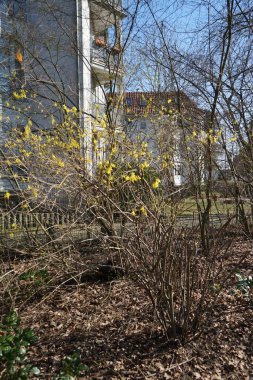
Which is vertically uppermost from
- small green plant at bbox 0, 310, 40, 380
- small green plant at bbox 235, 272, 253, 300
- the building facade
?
the building facade

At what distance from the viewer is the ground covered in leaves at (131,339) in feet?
10.7

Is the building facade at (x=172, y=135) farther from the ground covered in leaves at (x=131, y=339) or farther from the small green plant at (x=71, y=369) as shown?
the small green plant at (x=71, y=369)

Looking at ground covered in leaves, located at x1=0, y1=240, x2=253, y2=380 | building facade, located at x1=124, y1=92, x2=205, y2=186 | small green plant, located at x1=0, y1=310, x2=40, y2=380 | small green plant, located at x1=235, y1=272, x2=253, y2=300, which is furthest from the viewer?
building facade, located at x1=124, y1=92, x2=205, y2=186

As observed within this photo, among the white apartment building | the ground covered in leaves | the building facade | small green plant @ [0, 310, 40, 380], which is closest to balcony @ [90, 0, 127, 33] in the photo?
the white apartment building

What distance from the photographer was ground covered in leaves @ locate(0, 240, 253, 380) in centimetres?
326

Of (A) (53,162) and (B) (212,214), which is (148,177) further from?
(B) (212,214)

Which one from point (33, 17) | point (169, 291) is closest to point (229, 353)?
point (169, 291)

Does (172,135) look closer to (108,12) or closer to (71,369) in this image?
(108,12)

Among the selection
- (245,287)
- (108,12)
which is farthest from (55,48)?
(245,287)

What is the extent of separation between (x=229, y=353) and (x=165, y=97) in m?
5.53

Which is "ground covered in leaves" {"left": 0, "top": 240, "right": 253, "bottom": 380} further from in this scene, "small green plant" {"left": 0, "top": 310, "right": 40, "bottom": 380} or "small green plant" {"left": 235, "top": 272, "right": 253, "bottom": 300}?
"small green plant" {"left": 0, "top": 310, "right": 40, "bottom": 380}

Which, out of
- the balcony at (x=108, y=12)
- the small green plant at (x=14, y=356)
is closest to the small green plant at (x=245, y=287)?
the small green plant at (x=14, y=356)

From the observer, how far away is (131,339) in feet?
12.1

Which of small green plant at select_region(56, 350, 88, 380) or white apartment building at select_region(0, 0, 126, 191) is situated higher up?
white apartment building at select_region(0, 0, 126, 191)
